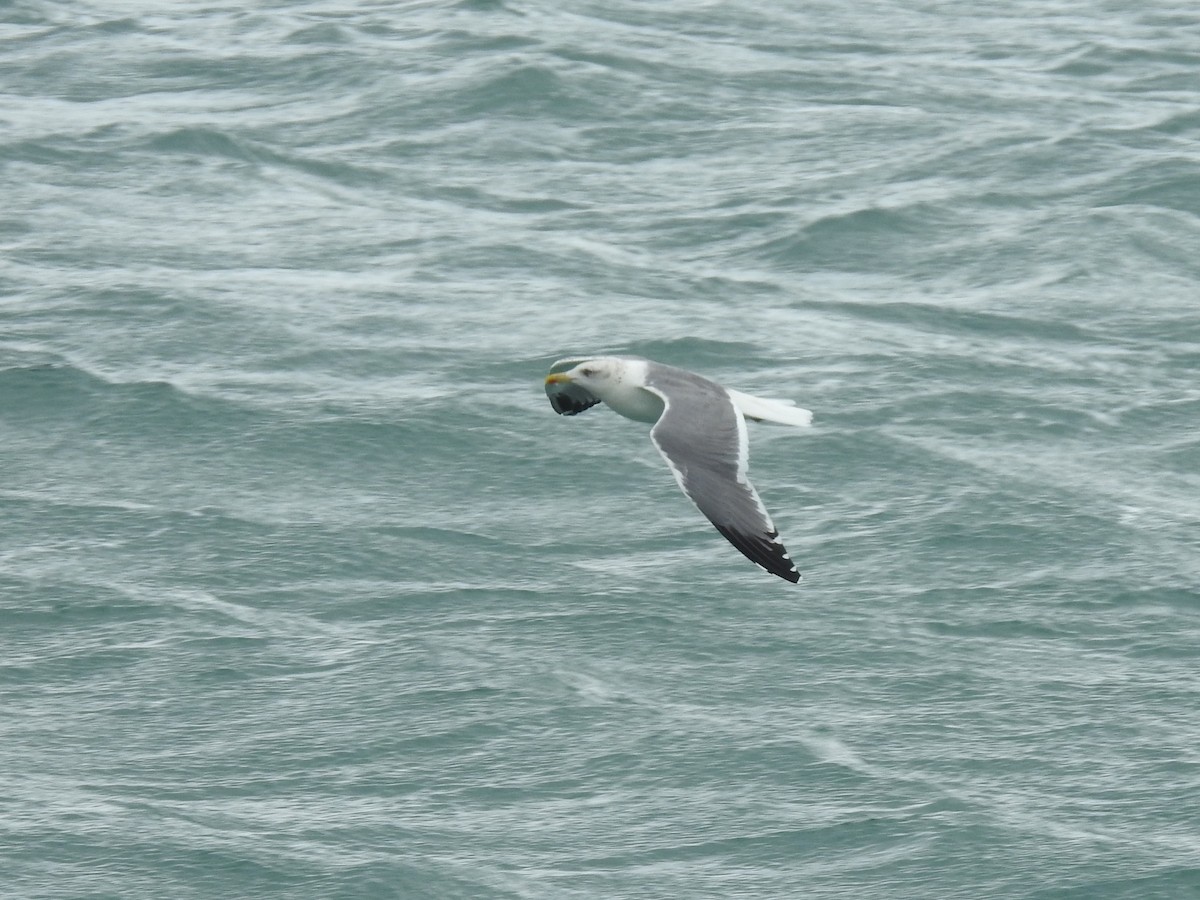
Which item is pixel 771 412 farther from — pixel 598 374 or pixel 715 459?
pixel 715 459

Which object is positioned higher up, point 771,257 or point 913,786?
point 771,257

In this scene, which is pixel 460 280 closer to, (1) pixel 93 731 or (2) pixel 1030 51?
(1) pixel 93 731

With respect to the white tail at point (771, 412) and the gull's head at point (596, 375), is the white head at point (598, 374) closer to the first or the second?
the gull's head at point (596, 375)

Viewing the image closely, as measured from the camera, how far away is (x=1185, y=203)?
1657 inches

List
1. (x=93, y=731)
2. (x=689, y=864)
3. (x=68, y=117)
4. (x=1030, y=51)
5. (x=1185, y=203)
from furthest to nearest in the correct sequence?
1. (x=1030, y=51)
2. (x=68, y=117)
3. (x=1185, y=203)
4. (x=93, y=731)
5. (x=689, y=864)

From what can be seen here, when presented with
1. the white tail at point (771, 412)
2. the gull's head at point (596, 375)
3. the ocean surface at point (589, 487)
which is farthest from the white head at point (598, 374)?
the ocean surface at point (589, 487)

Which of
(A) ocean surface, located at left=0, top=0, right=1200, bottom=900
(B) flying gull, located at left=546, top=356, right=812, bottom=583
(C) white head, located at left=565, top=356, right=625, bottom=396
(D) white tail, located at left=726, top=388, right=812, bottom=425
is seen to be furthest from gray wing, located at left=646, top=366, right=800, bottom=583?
(A) ocean surface, located at left=0, top=0, right=1200, bottom=900

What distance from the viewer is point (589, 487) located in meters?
34.6

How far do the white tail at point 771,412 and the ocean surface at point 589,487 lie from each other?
32.4ft

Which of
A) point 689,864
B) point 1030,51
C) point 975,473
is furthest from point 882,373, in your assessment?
point 1030,51

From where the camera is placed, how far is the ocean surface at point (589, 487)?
29.5m

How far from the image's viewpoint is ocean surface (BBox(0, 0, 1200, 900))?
2950 cm

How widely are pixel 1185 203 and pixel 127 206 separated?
17312 millimetres

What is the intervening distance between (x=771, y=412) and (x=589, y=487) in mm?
15274
